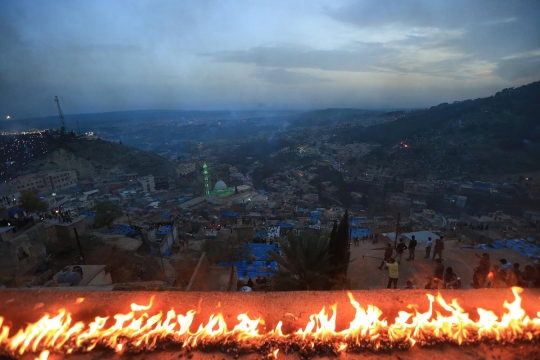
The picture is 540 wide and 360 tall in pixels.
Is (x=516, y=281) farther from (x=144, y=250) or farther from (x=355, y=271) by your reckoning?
(x=144, y=250)

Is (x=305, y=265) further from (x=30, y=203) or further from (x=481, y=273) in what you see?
(x=30, y=203)

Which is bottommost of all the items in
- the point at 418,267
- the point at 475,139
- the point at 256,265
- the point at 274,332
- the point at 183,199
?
the point at 183,199

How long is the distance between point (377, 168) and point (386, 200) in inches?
538

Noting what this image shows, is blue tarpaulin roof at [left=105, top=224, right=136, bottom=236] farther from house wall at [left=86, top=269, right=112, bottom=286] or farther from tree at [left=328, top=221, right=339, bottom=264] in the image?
tree at [left=328, top=221, right=339, bottom=264]

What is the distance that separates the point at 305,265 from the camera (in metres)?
6.55

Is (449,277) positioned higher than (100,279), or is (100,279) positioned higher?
(449,277)

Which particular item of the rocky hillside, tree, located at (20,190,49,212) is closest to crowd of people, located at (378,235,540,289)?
tree, located at (20,190,49,212)

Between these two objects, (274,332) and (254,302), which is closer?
(274,332)

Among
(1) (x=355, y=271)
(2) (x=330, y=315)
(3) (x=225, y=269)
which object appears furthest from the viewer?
(3) (x=225, y=269)

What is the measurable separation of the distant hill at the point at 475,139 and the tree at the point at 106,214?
40.6 meters

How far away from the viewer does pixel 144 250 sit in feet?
48.6

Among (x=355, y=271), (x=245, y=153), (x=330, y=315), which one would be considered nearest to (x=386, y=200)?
(x=355, y=271)

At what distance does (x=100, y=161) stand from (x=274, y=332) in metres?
56.2

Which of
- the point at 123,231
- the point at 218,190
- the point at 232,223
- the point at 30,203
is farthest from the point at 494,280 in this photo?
the point at 218,190
